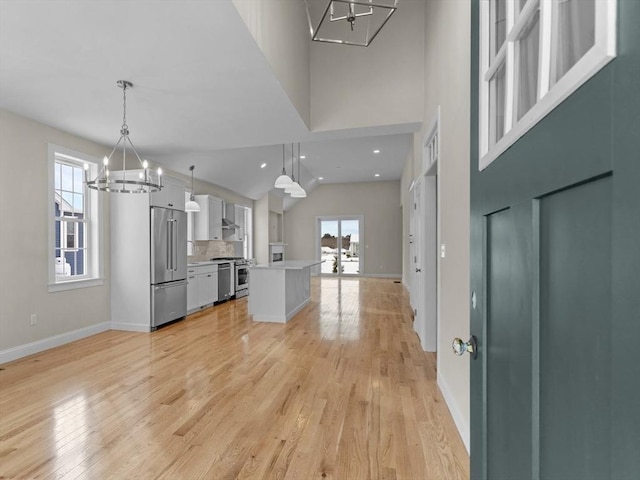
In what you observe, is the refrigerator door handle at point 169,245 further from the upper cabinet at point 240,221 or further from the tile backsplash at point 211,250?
the upper cabinet at point 240,221

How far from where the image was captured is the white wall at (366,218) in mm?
11367

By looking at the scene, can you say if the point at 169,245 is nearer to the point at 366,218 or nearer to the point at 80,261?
the point at 80,261

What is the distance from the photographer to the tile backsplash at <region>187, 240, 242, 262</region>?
738cm

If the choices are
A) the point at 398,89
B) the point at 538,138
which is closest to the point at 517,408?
the point at 538,138

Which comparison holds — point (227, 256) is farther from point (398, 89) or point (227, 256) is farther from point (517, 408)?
point (517, 408)

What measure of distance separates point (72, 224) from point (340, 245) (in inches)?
343

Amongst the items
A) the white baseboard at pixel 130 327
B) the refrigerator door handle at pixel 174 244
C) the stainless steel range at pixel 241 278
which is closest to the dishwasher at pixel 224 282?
the stainless steel range at pixel 241 278

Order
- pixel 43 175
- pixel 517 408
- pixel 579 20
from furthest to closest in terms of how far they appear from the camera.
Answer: pixel 43 175
pixel 517 408
pixel 579 20

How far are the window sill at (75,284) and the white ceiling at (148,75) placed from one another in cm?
198

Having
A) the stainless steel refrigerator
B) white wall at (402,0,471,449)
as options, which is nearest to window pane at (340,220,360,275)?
the stainless steel refrigerator

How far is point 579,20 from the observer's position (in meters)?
0.58

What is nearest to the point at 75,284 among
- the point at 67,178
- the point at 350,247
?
the point at 67,178

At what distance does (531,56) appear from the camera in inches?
31.7

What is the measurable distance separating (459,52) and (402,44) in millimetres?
2220
